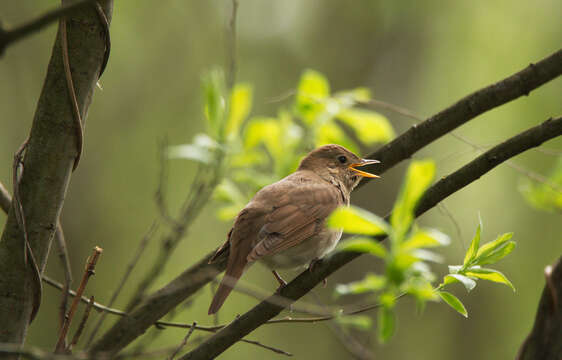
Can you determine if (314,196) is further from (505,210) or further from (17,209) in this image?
(505,210)

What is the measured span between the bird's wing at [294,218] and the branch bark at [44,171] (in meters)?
1.29

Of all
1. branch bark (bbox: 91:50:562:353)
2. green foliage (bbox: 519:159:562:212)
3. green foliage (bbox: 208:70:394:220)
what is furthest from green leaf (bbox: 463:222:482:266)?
green foliage (bbox: 208:70:394:220)

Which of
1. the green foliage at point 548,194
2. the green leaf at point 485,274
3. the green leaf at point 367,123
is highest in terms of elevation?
the green leaf at point 367,123

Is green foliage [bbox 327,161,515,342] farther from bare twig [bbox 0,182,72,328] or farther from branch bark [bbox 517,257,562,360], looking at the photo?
bare twig [bbox 0,182,72,328]

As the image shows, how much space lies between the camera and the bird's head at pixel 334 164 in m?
5.28

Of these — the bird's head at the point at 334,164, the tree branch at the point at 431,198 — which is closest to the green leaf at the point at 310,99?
the bird's head at the point at 334,164

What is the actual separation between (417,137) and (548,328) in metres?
1.51

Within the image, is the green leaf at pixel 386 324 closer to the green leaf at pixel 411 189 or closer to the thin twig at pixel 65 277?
the green leaf at pixel 411 189

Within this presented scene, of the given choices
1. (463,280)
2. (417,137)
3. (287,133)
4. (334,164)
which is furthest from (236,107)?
(463,280)

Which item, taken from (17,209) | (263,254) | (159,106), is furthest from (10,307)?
(159,106)

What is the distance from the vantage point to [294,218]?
4.09 meters

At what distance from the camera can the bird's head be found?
17.3ft

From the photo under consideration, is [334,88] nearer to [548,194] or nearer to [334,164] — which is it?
[334,164]

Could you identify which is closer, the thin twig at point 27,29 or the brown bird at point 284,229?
the thin twig at point 27,29
